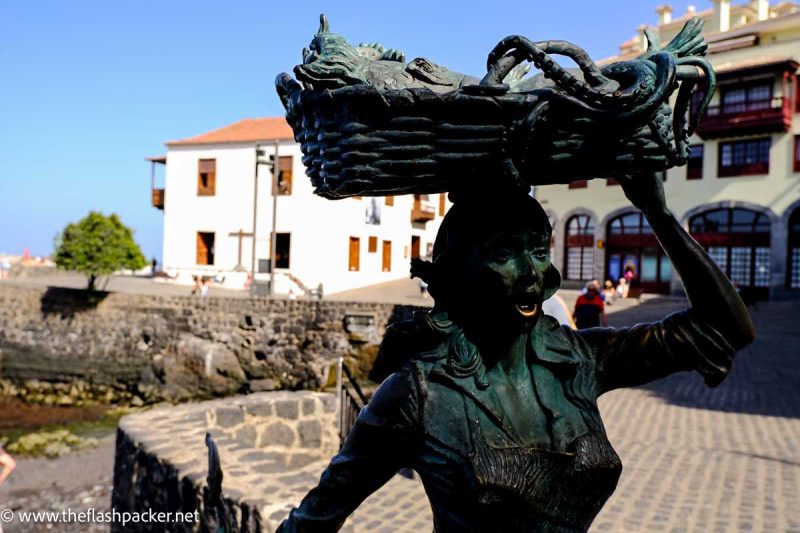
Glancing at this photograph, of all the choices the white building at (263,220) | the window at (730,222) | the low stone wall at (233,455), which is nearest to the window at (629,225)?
the window at (730,222)

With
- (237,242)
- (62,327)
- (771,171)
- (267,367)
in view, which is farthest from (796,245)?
(62,327)

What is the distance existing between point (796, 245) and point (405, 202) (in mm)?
16681

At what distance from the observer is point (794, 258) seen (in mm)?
25641

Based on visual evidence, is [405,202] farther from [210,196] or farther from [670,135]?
[670,135]

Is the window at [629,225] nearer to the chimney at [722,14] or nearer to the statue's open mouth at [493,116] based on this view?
the chimney at [722,14]

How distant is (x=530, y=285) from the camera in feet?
4.65

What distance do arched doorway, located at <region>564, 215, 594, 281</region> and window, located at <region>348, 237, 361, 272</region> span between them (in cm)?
1004

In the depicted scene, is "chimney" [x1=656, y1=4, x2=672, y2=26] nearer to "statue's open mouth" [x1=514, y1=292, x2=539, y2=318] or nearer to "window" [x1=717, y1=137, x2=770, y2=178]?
"window" [x1=717, y1=137, x2=770, y2=178]

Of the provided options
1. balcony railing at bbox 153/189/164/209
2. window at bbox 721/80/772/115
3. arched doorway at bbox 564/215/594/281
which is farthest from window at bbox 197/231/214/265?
window at bbox 721/80/772/115

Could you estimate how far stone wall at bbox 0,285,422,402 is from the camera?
21.0 metres

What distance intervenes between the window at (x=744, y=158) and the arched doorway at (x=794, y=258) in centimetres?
239

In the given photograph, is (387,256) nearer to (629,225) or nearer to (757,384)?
(629,225)

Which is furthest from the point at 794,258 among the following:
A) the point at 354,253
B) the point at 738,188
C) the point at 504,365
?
the point at 504,365

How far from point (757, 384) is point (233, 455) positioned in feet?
34.5
